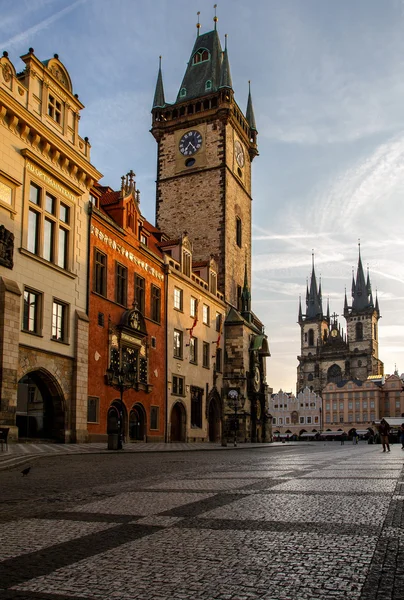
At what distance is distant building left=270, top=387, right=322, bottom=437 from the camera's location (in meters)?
141

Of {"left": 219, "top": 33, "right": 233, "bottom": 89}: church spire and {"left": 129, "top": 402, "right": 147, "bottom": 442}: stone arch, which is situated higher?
{"left": 219, "top": 33, "right": 233, "bottom": 89}: church spire

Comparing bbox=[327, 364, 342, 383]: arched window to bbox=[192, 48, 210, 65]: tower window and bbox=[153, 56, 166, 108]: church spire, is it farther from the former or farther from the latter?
bbox=[153, 56, 166, 108]: church spire

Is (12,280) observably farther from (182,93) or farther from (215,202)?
(182,93)

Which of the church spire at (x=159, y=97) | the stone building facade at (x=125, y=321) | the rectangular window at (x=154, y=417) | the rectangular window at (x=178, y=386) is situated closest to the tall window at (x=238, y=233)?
the church spire at (x=159, y=97)

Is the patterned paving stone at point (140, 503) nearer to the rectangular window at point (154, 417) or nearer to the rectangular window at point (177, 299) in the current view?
the rectangular window at point (154, 417)

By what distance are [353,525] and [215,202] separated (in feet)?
150

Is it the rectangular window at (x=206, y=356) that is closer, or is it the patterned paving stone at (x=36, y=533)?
the patterned paving stone at (x=36, y=533)

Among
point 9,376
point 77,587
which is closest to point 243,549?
point 77,587

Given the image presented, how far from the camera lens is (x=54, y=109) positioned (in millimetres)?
27578

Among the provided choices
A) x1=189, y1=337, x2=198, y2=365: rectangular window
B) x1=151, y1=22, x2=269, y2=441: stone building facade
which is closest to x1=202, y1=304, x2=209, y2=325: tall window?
x1=189, y1=337, x2=198, y2=365: rectangular window

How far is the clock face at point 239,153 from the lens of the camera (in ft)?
176

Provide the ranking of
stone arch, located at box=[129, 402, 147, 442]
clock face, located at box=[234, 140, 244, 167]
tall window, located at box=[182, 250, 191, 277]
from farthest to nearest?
clock face, located at box=[234, 140, 244, 167]
tall window, located at box=[182, 250, 191, 277]
stone arch, located at box=[129, 402, 147, 442]

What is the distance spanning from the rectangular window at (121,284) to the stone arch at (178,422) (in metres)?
9.12

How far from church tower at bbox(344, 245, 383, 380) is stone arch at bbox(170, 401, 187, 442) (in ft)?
396
